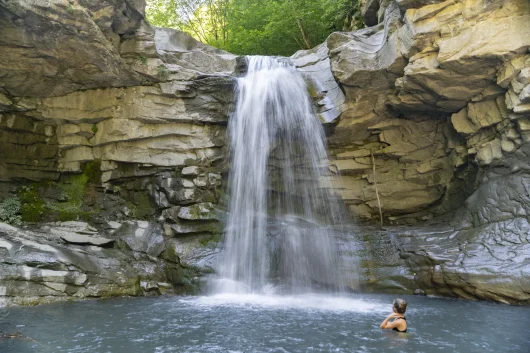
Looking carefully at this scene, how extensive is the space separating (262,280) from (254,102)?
5775mm

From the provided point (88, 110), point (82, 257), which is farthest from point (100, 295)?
point (88, 110)

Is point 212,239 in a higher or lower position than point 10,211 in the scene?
lower

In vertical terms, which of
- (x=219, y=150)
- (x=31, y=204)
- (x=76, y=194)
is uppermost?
(x=219, y=150)

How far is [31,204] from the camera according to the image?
39.5 feet

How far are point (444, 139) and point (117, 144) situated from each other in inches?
409

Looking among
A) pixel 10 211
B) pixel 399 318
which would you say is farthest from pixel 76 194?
pixel 399 318

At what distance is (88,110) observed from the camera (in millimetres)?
12867

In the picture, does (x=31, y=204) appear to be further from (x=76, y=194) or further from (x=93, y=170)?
(x=93, y=170)

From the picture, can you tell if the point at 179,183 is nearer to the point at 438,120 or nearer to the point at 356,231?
the point at 356,231

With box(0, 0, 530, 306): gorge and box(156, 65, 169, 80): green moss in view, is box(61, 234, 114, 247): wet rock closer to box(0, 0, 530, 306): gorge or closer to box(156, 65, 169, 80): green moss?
box(0, 0, 530, 306): gorge

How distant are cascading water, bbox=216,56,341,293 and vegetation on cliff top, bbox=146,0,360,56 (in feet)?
16.5

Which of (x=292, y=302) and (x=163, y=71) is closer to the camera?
(x=292, y=302)

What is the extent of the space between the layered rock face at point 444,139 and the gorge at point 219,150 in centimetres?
4

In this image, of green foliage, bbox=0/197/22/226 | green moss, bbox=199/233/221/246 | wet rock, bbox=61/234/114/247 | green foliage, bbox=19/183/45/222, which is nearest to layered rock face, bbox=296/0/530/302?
green moss, bbox=199/233/221/246
